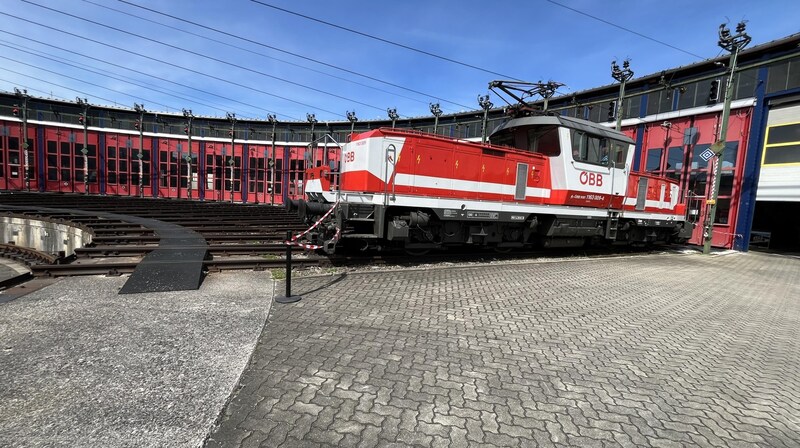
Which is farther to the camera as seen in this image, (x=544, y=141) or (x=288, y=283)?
(x=544, y=141)

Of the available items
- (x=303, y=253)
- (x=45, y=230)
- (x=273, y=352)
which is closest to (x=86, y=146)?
(x=45, y=230)

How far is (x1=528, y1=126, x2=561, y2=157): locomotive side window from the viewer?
9.81 m

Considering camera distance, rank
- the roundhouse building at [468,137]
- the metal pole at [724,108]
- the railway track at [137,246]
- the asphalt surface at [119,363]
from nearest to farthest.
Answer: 1. the asphalt surface at [119,363]
2. the railway track at [137,246]
3. the metal pole at [724,108]
4. the roundhouse building at [468,137]

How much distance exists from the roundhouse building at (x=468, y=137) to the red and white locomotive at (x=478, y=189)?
7.55ft

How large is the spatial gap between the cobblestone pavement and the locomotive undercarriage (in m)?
1.62

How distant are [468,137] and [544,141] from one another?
20881 millimetres

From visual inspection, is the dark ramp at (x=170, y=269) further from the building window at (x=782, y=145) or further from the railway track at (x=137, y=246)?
the building window at (x=782, y=145)

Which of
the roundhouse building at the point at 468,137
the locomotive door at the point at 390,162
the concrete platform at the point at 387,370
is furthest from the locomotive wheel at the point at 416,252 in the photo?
the roundhouse building at the point at 468,137

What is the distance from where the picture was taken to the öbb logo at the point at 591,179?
10.3 meters

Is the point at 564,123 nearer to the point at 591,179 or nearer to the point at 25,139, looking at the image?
the point at 591,179

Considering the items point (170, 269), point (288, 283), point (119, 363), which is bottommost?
point (119, 363)

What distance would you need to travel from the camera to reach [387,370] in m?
3.41

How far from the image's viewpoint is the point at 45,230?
1273cm

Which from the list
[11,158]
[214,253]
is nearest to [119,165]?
[11,158]
